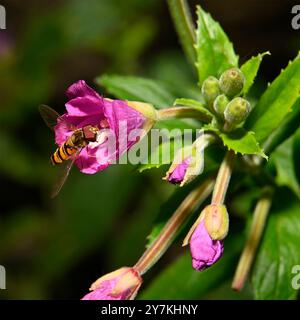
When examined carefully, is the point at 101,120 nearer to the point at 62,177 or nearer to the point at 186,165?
the point at 62,177

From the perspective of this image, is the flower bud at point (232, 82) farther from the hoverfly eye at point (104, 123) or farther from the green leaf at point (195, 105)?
the hoverfly eye at point (104, 123)

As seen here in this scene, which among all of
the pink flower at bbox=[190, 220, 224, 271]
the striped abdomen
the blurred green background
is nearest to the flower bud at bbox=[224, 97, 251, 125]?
the pink flower at bbox=[190, 220, 224, 271]

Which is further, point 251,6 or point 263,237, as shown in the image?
point 251,6

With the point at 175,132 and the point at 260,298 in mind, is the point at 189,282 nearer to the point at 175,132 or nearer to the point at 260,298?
the point at 260,298

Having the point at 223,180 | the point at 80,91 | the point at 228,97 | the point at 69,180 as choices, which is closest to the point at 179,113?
the point at 228,97

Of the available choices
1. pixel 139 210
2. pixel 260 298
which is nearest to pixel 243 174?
pixel 260 298

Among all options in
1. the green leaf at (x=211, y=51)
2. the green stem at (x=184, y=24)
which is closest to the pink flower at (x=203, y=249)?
the green leaf at (x=211, y=51)

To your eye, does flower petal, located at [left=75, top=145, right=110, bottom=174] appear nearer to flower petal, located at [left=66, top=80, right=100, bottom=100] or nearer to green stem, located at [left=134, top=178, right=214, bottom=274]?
flower petal, located at [left=66, top=80, right=100, bottom=100]
